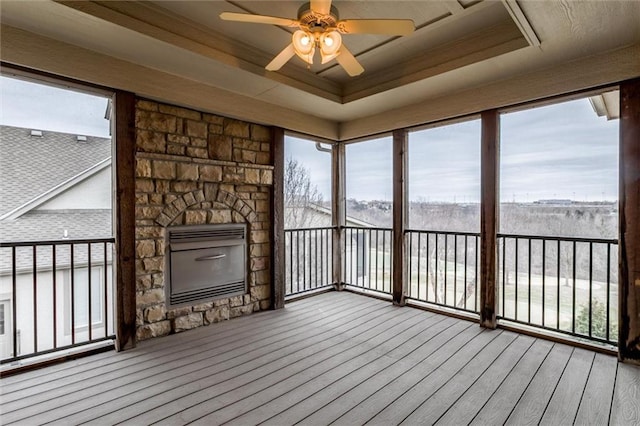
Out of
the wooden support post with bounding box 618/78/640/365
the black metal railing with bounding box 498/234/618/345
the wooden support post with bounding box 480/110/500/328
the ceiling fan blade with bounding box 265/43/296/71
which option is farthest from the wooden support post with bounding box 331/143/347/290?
the wooden support post with bounding box 618/78/640/365

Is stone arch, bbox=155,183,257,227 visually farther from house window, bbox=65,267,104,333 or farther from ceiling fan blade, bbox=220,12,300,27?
ceiling fan blade, bbox=220,12,300,27

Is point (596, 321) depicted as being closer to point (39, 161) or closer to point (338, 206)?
point (338, 206)

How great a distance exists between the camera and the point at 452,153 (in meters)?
3.78

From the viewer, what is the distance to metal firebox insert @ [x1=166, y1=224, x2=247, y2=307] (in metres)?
3.23

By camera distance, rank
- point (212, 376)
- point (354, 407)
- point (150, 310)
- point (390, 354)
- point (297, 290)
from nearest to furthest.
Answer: point (354, 407)
point (212, 376)
point (390, 354)
point (150, 310)
point (297, 290)

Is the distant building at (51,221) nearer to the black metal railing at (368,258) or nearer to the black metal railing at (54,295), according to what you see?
the black metal railing at (54,295)

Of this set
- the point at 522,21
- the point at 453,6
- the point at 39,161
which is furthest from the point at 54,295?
the point at 522,21

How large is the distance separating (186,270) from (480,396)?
112 inches

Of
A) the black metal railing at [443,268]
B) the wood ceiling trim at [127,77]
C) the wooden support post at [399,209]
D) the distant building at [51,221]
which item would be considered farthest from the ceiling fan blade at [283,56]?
the black metal railing at [443,268]

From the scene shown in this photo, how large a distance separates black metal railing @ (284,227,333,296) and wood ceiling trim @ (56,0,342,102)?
1969 millimetres

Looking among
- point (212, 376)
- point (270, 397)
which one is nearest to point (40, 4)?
point (212, 376)

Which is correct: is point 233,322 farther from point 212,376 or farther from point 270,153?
point 270,153

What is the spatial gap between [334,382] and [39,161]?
2.93 m

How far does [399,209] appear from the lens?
4184mm
